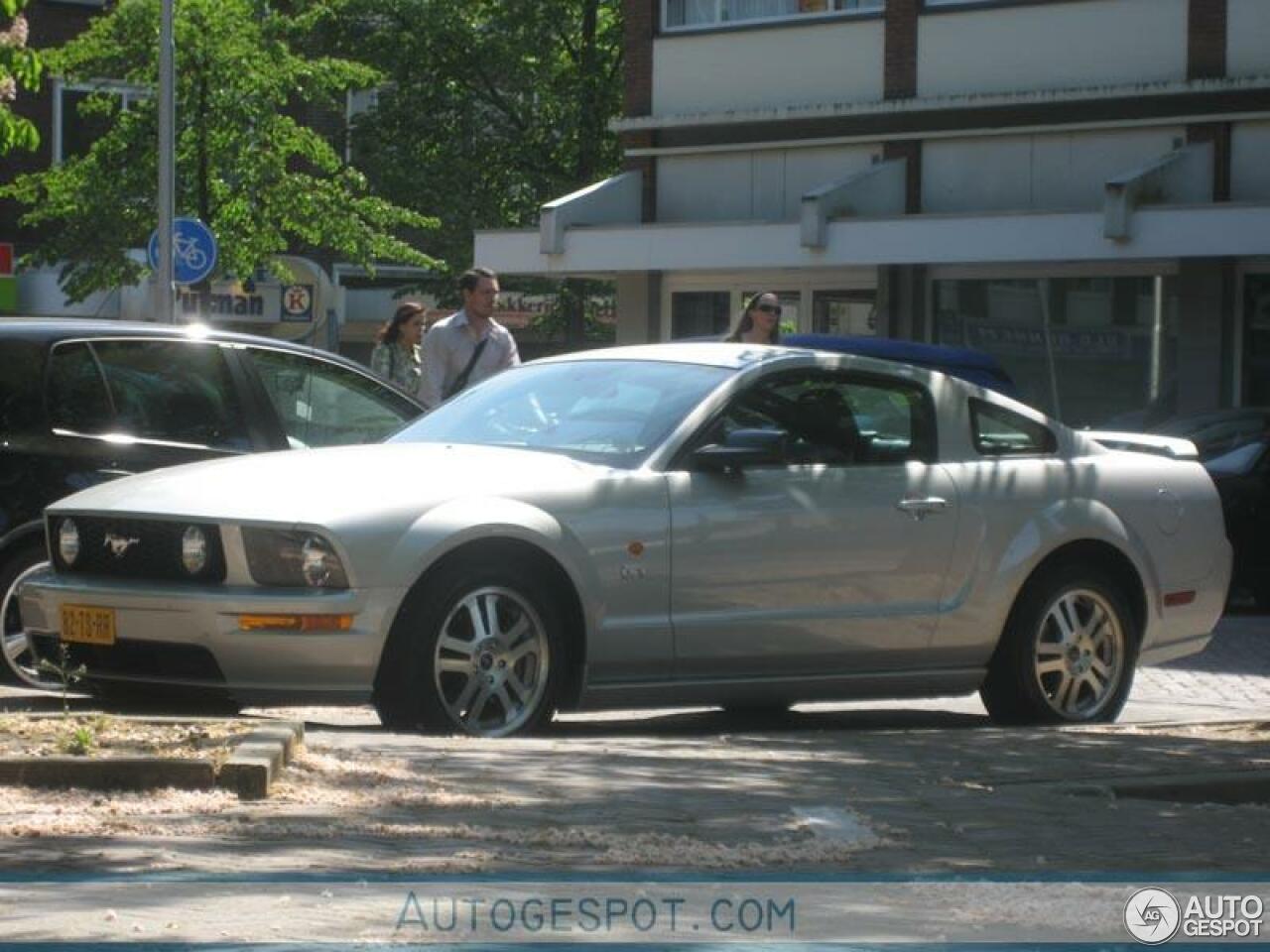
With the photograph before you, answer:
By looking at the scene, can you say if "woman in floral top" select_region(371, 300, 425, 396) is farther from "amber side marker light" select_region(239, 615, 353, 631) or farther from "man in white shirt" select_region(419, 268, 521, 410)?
"amber side marker light" select_region(239, 615, 353, 631)

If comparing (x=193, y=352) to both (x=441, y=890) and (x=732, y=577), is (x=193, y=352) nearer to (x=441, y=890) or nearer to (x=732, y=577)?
(x=732, y=577)

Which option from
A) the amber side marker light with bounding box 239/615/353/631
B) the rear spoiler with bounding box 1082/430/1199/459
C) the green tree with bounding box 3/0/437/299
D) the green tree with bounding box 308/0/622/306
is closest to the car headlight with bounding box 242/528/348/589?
the amber side marker light with bounding box 239/615/353/631

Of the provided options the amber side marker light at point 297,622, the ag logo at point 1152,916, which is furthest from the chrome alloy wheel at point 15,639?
the ag logo at point 1152,916

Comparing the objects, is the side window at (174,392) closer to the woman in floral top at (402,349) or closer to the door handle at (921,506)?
the door handle at (921,506)

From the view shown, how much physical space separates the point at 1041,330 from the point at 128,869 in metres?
26.8

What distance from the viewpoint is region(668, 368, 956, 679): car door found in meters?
9.95

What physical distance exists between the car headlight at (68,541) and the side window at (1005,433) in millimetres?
3709

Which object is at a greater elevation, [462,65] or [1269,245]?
[462,65]

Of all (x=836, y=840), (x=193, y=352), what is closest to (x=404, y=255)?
(x=193, y=352)

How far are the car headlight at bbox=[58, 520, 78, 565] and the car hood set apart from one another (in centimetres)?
7

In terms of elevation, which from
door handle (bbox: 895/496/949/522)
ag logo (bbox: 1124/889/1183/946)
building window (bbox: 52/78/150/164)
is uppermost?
building window (bbox: 52/78/150/164)

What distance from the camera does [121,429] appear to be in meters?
11.4

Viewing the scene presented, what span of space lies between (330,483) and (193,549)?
1.73 feet

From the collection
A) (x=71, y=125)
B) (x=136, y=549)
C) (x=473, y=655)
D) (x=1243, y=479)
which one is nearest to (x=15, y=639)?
(x=136, y=549)
